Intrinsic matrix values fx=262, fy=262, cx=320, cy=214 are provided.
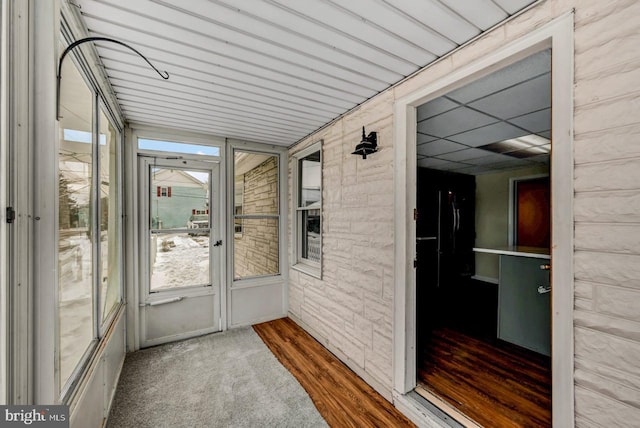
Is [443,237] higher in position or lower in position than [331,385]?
higher

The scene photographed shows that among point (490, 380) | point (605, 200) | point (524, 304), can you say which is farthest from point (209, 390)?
point (524, 304)

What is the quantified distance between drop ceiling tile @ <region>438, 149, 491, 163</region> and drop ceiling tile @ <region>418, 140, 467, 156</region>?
206 millimetres

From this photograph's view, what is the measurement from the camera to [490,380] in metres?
2.24

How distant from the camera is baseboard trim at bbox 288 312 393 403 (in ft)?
7.00

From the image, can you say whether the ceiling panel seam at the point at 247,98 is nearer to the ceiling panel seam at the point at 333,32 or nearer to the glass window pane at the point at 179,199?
the ceiling panel seam at the point at 333,32

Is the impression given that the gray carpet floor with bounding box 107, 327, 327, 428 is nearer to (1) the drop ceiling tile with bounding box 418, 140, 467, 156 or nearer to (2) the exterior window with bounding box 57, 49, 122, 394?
(2) the exterior window with bounding box 57, 49, 122, 394

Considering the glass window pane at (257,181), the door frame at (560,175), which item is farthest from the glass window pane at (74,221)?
the door frame at (560,175)

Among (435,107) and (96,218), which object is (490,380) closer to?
(435,107)

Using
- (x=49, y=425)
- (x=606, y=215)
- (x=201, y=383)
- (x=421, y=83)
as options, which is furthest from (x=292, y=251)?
(x=606, y=215)

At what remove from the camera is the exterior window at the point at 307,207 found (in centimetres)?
343

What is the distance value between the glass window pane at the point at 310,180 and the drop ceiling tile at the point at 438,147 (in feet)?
4.92

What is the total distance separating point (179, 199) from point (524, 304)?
3997 millimetres

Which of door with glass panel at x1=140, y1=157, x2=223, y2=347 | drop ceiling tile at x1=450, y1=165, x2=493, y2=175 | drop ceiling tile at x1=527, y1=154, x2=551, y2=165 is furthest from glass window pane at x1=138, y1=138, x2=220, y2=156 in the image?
drop ceiling tile at x1=527, y1=154, x2=551, y2=165

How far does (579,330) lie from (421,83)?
1.68 metres
